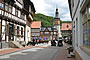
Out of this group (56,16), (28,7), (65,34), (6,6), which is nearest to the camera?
(6,6)

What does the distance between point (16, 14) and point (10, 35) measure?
→ 15.3 ft

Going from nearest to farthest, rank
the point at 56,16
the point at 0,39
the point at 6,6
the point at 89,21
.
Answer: the point at 89,21 → the point at 0,39 → the point at 6,6 → the point at 56,16

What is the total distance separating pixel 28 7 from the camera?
32.0 metres

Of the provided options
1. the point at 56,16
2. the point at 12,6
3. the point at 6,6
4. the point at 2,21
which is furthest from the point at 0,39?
the point at 56,16

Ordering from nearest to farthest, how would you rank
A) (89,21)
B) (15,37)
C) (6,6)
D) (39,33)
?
(89,21) → (6,6) → (15,37) → (39,33)

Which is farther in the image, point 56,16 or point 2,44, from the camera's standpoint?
point 56,16

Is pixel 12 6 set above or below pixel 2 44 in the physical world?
above

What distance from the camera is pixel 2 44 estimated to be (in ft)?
60.1

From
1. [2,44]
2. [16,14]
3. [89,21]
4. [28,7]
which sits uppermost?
[28,7]

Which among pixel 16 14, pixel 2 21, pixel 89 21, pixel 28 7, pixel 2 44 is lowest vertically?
pixel 2 44

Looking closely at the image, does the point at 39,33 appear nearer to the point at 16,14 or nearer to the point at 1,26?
the point at 16,14

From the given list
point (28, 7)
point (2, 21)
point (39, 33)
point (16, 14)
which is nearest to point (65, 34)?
point (39, 33)

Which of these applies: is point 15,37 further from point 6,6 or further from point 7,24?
point 6,6

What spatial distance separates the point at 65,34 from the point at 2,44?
69.7m
